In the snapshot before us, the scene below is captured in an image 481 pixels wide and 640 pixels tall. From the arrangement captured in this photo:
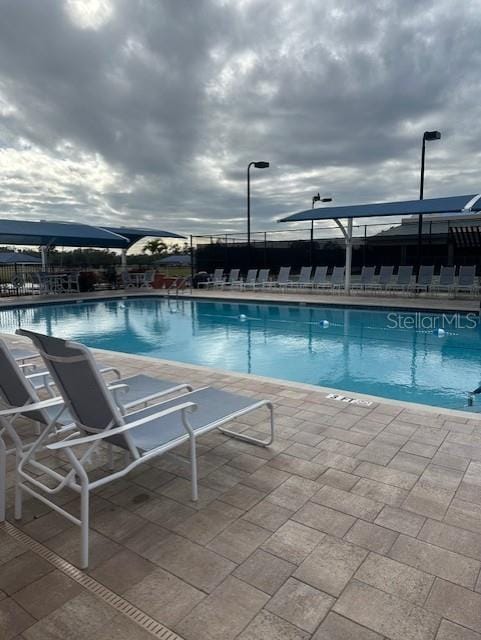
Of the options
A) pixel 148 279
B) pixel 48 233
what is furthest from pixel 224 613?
pixel 148 279

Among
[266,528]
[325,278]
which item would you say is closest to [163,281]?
[325,278]

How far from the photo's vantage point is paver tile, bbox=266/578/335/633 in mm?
1413

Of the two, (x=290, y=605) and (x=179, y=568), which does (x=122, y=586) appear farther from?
(x=290, y=605)

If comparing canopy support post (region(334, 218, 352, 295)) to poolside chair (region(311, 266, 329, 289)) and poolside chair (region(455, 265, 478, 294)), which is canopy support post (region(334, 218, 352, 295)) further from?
poolside chair (region(455, 265, 478, 294))

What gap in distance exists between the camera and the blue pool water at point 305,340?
584 centimetres

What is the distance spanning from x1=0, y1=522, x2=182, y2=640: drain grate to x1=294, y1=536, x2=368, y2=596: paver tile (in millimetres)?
553

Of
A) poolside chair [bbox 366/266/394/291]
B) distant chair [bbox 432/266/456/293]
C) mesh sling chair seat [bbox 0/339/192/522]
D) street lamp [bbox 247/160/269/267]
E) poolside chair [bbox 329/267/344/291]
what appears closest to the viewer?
mesh sling chair seat [bbox 0/339/192/522]

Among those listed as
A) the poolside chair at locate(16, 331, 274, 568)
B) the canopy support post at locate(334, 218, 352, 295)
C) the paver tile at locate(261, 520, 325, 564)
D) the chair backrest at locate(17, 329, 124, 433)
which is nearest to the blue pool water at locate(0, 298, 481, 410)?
the canopy support post at locate(334, 218, 352, 295)

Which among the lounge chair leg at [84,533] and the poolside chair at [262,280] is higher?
the poolside chair at [262,280]

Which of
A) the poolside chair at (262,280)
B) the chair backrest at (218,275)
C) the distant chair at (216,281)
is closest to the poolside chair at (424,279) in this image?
the poolside chair at (262,280)

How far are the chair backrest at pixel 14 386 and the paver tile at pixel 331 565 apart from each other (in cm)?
154

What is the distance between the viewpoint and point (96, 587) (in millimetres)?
1571

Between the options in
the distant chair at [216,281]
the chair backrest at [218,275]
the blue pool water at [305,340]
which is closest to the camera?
the blue pool water at [305,340]

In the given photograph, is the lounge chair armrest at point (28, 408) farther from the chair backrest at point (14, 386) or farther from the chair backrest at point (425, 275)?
the chair backrest at point (425, 275)
